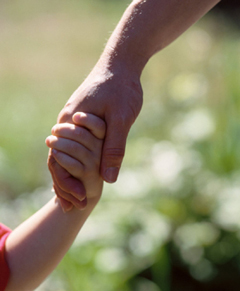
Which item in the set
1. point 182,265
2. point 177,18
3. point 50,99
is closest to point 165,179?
point 182,265

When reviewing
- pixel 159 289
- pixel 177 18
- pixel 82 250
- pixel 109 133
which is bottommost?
pixel 159 289

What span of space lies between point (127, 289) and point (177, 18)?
1.63 metres

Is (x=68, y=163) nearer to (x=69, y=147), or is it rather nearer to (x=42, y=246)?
(x=69, y=147)

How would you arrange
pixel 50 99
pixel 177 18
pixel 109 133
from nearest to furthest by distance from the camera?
1. pixel 109 133
2. pixel 177 18
3. pixel 50 99

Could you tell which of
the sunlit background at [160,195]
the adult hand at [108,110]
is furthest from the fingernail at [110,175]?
the sunlit background at [160,195]

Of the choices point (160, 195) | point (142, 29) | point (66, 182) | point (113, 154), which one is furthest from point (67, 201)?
point (160, 195)

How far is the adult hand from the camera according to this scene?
135 centimetres

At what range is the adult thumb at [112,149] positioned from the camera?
53.2 inches

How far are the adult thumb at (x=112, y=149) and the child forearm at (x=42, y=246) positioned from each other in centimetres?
18

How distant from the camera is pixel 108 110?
1.35 m

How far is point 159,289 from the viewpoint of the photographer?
8.61 feet

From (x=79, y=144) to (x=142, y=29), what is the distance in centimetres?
40

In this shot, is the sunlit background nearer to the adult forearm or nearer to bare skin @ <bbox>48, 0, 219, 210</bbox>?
bare skin @ <bbox>48, 0, 219, 210</bbox>

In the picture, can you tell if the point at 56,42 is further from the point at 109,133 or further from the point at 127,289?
the point at 109,133
